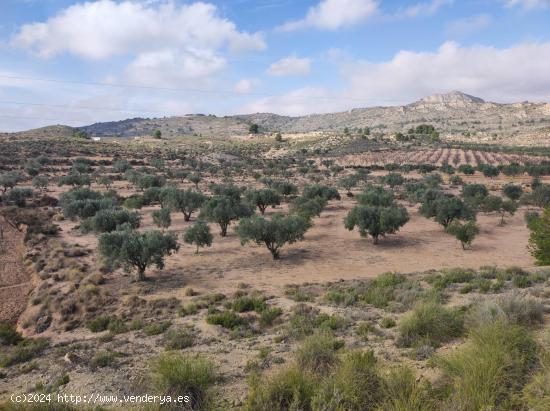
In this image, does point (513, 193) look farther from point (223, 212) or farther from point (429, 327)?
point (429, 327)

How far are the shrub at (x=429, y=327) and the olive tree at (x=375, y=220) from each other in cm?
2062

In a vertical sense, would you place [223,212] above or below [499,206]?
above

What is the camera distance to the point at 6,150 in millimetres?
88375

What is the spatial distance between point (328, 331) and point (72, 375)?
7092 mm

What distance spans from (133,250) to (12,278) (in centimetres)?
844

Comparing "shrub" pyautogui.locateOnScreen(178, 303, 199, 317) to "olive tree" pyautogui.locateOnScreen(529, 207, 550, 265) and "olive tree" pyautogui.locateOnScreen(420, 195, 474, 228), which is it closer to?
"olive tree" pyautogui.locateOnScreen(529, 207, 550, 265)

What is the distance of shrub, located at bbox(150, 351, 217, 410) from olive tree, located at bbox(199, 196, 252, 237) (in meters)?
24.9

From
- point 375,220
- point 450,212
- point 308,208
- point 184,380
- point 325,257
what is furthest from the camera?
point 308,208

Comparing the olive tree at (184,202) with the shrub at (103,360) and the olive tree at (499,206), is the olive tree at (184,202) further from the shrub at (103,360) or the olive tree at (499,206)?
the olive tree at (499,206)

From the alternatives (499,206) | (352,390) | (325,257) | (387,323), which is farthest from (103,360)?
(499,206)

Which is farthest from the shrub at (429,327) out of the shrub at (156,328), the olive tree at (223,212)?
the olive tree at (223,212)

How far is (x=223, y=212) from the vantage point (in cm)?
3284

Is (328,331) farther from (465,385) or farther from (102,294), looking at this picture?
(102,294)

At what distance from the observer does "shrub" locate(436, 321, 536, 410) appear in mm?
6379
